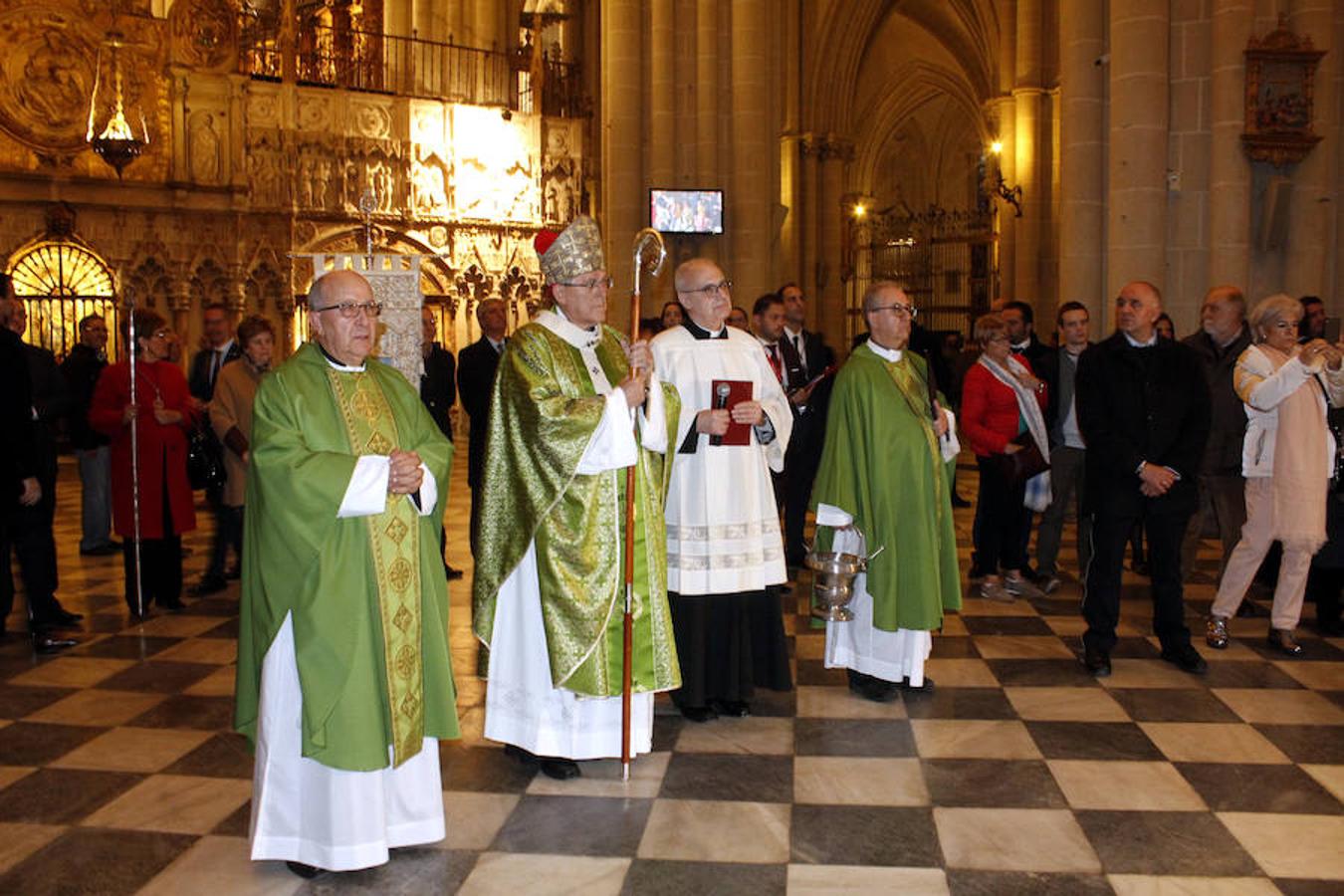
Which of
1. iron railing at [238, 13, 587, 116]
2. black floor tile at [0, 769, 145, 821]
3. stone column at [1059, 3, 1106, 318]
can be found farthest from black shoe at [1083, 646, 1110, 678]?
iron railing at [238, 13, 587, 116]

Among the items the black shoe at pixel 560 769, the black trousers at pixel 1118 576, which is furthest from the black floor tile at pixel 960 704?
the black shoe at pixel 560 769

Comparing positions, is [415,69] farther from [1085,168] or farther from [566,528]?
[566,528]

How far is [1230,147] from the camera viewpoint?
932 centimetres

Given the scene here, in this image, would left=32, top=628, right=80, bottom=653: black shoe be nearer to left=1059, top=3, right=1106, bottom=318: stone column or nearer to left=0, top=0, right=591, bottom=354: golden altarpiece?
left=1059, top=3, right=1106, bottom=318: stone column

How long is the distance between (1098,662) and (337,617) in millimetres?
3605

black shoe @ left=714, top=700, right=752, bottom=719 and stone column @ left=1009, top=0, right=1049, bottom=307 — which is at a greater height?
stone column @ left=1009, top=0, right=1049, bottom=307

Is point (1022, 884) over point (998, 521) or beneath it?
beneath

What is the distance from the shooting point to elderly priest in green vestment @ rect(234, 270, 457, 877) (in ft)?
11.6

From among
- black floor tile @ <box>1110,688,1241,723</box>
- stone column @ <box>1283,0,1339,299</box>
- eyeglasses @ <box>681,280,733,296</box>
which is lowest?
black floor tile @ <box>1110,688,1241,723</box>

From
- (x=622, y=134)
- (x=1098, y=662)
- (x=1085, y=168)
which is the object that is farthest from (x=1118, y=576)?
(x=622, y=134)

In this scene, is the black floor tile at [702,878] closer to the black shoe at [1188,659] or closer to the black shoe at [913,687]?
the black shoe at [913,687]

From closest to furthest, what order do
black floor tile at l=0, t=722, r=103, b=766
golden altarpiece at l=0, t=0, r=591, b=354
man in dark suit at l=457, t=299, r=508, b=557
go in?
1. black floor tile at l=0, t=722, r=103, b=766
2. man in dark suit at l=457, t=299, r=508, b=557
3. golden altarpiece at l=0, t=0, r=591, b=354

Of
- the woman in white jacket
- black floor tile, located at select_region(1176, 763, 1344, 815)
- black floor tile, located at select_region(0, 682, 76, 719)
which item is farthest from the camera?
the woman in white jacket

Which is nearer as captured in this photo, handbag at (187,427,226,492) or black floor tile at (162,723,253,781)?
black floor tile at (162,723,253,781)
